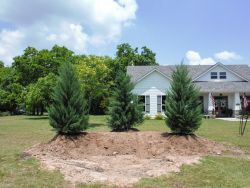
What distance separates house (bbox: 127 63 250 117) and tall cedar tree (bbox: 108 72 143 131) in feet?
57.4

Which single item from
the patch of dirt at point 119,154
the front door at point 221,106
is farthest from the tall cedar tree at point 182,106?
the front door at point 221,106

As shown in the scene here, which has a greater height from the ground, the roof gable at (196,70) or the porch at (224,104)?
the roof gable at (196,70)

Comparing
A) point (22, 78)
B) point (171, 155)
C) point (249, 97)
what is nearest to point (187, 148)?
point (171, 155)

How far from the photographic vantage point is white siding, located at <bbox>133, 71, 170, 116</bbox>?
34062 millimetres

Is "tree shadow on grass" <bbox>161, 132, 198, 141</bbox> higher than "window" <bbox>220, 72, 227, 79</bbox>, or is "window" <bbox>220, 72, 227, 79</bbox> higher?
"window" <bbox>220, 72, 227, 79</bbox>

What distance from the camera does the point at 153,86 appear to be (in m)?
34.2

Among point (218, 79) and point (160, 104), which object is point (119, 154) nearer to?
point (160, 104)

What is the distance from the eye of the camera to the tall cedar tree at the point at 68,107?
42.7 feet

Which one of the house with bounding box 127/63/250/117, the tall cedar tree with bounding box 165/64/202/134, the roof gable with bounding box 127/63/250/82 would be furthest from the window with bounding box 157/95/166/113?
the tall cedar tree with bounding box 165/64/202/134

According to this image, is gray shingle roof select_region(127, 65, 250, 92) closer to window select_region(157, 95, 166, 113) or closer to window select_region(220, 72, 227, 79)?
window select_region(220, 72, 227, 79)

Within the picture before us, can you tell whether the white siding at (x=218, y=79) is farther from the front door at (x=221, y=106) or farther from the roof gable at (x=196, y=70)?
the front door at (x=221, y=106)

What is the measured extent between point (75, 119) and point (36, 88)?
986 inches

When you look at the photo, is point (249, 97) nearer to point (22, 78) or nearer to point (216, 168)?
point (216, 168)

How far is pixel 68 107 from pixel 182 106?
14.7 feet
